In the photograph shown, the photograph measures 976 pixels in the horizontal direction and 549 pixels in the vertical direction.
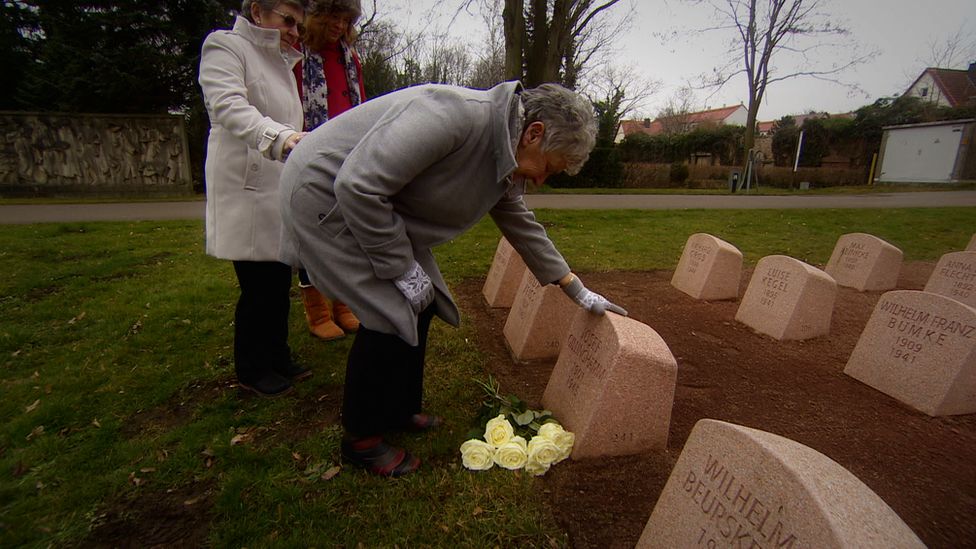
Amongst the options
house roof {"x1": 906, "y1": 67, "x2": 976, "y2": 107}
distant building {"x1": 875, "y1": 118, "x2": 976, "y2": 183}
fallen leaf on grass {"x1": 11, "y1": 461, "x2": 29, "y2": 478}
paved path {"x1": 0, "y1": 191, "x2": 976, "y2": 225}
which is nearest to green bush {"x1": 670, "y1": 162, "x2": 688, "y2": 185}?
paved path {"x1": 0, "y1": 191, "x2": 976, "y2": 225}

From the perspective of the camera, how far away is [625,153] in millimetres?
25031

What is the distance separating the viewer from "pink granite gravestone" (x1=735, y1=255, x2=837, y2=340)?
377 cm

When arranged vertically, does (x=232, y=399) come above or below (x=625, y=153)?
below

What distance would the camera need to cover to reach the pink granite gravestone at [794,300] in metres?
3.77

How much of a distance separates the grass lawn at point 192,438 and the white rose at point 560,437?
7.7 inches

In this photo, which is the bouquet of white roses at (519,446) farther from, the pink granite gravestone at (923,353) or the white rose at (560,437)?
the pink granite gravestone at (923,353)

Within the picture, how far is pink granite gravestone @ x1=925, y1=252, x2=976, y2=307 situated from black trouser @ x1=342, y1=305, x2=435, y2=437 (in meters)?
5.08

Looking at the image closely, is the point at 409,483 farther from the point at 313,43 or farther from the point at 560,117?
the point at 313,43

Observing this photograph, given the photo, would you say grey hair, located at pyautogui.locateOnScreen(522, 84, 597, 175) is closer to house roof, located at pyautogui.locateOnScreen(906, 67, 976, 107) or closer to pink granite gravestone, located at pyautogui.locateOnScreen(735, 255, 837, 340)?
pink granite gravestone, located at pyautogui.locateOnScreen(735, 255, 837, 340)

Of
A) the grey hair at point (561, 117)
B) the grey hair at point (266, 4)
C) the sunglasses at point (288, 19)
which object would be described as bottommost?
the grey hair at point (561, 117)

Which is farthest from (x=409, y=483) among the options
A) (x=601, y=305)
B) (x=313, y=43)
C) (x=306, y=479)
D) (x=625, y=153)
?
(x=625, y=153)

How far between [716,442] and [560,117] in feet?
3.78

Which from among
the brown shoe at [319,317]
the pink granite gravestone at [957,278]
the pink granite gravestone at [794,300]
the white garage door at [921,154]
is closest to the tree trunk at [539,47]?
the pink granite gravestone at [957,278]

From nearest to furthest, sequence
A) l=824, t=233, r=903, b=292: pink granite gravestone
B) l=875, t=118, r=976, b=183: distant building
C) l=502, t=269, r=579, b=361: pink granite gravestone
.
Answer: l=502, t=269, r=579, b=361: pink granite gravestone < l=824, t=233, r=903, b=292: pink granite gravestone < l=875, t=118, r=976, b=183: distant building
